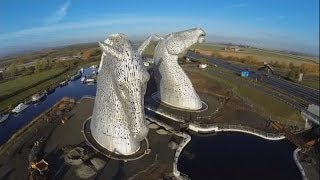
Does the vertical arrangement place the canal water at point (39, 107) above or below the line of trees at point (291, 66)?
below

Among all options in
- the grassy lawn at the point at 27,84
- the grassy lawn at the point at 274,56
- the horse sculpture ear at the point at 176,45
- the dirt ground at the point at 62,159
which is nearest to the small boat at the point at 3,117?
the grassy lawn at the point at 27,84

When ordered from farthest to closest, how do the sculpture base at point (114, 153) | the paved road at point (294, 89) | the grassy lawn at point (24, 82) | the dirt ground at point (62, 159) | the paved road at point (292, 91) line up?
the paved road at point (294, 89) < the grassy lawn at point (24, 82) < the paved road at point (292, 91) < the sculpture base at point (114, 153) < the dirt ground at point (62, 159)

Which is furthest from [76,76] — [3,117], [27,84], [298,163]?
[298,163]

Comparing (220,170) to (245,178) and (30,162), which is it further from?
(30,162)

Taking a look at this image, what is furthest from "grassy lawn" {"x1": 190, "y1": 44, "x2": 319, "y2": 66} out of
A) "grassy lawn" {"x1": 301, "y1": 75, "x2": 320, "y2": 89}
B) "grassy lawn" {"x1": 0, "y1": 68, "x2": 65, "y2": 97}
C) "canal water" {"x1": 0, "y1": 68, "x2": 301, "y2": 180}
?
"grassy lawn" {"x1": 0, "y1": 68, "x2": 65, "y2": 97}

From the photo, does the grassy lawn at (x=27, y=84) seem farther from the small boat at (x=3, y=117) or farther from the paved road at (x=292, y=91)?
the paved road at (x=292, y=91)

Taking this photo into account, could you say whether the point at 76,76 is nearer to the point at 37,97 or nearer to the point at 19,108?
the point at 37,97
